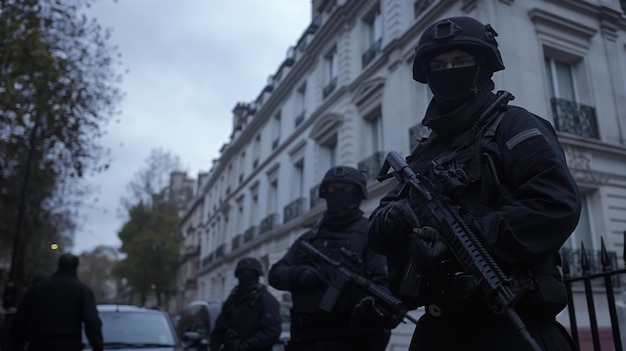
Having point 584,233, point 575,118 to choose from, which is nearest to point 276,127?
point 575,118

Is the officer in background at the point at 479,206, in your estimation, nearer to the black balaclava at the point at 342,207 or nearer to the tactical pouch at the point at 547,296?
Result: the tactical pouch at the point at 547,296

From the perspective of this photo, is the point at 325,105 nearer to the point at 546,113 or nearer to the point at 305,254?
the point at 546,113

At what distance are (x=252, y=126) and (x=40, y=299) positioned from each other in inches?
804

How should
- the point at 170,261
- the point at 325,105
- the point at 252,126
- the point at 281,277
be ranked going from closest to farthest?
the point at 281,277, the point at 325,105, the point at 252,126, the point at 170,261

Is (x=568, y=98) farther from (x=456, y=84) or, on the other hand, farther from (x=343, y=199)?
(x=456, y=84)

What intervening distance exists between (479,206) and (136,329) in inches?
215

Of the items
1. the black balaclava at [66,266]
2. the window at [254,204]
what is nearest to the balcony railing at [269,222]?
the window at [254,204]

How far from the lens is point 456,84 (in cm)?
207

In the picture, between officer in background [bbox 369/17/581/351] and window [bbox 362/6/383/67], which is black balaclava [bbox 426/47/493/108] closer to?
officer in background [bbox 369/17/581/351]

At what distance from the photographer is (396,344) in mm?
10789

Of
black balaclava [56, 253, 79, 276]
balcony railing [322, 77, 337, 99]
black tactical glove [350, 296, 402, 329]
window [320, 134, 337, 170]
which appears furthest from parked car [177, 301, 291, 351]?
balcony railing [322, 77, 337, 99]

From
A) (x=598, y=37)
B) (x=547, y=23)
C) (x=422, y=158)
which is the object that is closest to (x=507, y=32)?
(x=547, y=23)

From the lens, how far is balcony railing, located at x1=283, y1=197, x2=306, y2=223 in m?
17.3

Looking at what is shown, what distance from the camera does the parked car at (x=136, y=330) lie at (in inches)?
230
